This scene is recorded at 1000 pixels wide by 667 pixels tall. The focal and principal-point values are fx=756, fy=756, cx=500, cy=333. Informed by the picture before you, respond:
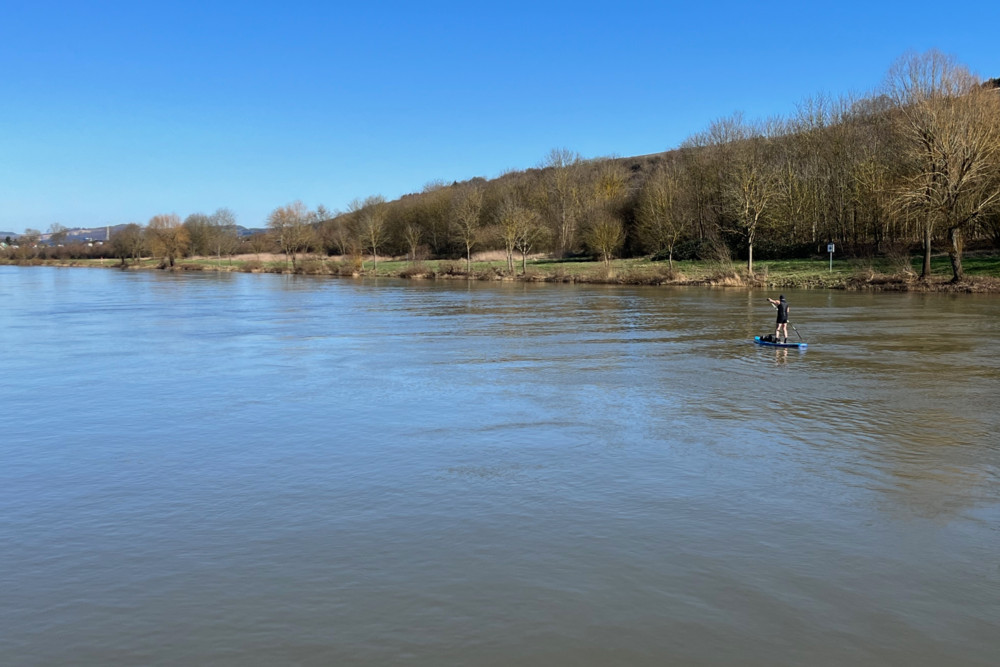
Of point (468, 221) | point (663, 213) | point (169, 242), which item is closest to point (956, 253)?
point (663, 213)

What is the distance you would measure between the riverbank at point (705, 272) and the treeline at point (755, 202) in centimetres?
137

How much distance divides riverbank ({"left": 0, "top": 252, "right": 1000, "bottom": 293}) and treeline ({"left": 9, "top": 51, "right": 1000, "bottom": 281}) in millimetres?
1365

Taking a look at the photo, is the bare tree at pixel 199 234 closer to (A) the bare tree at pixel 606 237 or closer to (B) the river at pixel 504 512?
(A) the bare tree at pixel 606 237

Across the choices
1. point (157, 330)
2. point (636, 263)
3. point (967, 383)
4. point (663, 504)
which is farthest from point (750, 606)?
point (636, 263)

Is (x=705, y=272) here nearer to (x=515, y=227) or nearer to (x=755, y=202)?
(x=755, y=202)

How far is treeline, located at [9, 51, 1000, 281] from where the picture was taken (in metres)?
39.2

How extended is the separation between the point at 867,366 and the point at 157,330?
23.6 meters

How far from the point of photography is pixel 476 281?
6431 centimetres

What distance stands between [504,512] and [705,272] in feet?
153

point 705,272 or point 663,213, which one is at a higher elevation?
point 663,213

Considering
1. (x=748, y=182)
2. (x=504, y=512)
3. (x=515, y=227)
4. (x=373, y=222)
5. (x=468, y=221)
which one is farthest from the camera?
(x=373, y=222)

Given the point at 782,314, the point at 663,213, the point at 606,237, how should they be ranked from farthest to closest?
1. the point at 663,213
2. the point at 606,237
3. the point at 782,314

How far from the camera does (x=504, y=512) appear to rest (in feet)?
27.3

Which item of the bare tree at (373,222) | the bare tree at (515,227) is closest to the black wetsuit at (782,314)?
the bare tree at (515,227)
